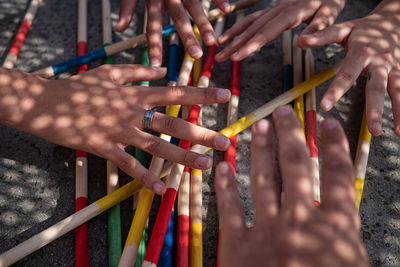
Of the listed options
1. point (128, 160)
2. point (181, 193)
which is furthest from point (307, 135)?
point (128, 160)

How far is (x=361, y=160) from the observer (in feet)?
2.86

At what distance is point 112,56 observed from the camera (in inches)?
44.5

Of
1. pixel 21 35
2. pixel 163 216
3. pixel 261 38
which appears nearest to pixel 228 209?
pixel 163 216

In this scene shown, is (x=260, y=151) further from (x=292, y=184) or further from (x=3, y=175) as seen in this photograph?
(x=3, y=175)

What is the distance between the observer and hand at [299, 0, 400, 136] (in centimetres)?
80

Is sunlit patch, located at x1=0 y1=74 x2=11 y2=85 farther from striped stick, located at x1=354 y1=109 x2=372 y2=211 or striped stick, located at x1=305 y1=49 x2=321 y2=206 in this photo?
striped stick, located at x1=354 y1=109 x2=372 y2=211

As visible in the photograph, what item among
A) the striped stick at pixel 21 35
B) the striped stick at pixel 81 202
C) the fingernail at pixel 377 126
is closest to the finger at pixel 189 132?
the striped stick at pixel 81 202

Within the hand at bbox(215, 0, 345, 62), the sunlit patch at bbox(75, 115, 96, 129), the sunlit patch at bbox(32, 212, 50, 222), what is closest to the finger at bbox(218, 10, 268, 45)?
the hand at bbox(215, 0, 345, 62)

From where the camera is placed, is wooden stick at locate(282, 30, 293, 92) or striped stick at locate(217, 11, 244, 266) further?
wooden stick at locate(282, 30, 293, 92)

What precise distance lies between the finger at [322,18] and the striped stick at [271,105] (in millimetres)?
135

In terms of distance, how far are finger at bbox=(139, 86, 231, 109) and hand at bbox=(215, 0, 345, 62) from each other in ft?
0.64

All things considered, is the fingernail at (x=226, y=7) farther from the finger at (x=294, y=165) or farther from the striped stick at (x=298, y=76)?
the finger at (x=294, y=165)

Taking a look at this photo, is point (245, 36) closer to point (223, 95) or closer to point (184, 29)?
point (184, 29)

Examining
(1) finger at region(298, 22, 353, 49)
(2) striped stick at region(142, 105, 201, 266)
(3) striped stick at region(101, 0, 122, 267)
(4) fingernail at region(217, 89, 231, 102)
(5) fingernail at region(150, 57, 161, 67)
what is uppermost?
(1) finger at region(298, 22, 353, 49)
